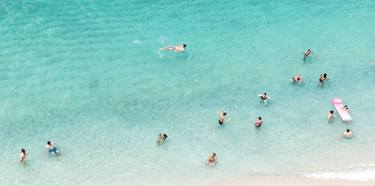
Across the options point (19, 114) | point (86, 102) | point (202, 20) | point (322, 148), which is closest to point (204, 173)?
point (322, 148)

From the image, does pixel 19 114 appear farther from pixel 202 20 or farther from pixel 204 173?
pixel 202 20

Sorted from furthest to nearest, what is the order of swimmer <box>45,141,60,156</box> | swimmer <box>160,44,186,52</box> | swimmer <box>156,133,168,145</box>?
swimmer <box>160,44,186,52</box>
swimmer <box>156,133,168,145</box>
swimmer <box>45,141,60,156</box>

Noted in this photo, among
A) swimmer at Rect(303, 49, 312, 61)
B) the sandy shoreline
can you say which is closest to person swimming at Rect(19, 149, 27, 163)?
the sandy shoreline

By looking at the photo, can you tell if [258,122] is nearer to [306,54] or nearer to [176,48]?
[306,54]

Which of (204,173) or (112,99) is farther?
(112,99)

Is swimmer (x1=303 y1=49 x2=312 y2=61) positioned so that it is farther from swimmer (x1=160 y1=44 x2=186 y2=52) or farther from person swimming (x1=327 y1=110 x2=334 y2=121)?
swimmer (x1=160 y1=44 x2=186 y2=52)

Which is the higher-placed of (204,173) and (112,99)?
(112,99)
